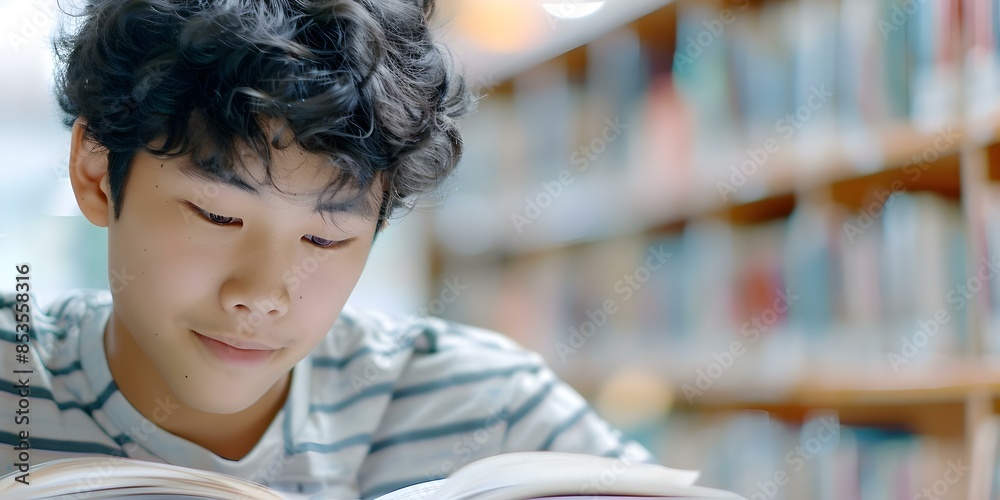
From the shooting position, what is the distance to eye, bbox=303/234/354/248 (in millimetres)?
564

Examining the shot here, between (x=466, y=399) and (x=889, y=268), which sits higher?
(x=889, y=268)

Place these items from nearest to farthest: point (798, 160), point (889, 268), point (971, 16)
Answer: point (971, 16) < point (889, 268) < point (798, 160)

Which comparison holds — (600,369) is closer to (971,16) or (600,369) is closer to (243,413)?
(971,16)

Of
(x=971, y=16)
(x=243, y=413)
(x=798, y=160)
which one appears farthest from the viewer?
(x=798, y=160)

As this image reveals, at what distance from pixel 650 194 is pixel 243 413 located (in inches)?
45.3

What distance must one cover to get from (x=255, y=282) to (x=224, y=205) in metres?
0.06

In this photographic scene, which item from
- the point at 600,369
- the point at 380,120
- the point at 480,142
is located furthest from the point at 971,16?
the point at 480,142

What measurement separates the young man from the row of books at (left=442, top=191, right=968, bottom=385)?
829mm

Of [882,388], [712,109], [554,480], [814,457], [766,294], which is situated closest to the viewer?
[554,480]

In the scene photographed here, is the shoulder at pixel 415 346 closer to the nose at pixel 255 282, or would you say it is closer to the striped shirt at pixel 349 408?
the striped shirt at pixel 349 408

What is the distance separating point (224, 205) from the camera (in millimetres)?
528

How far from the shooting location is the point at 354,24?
1.80 feet

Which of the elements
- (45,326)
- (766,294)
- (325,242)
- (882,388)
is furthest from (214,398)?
(766,294)

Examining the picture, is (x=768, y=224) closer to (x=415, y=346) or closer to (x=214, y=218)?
(x=415, y=346)
